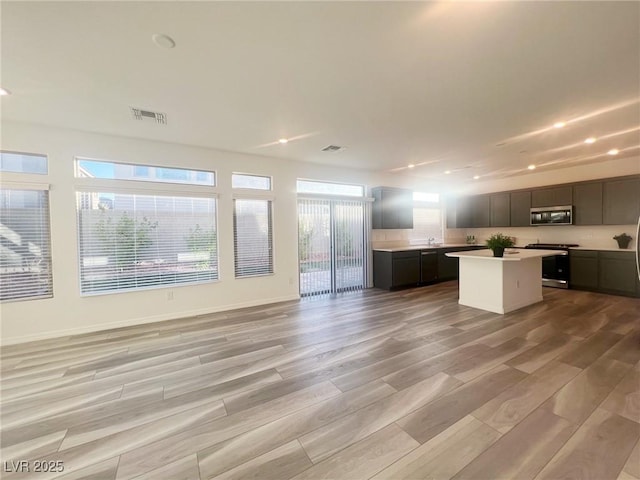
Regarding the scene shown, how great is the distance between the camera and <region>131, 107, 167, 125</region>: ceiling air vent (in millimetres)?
3042

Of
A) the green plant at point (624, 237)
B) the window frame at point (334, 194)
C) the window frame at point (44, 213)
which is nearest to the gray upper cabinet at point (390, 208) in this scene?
the window frame at point (334, 194)

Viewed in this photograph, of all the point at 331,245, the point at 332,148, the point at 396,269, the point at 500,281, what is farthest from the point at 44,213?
the point at 500,281

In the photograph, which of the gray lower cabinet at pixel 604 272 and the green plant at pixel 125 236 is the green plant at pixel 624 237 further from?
the green plant at pixel 125 236

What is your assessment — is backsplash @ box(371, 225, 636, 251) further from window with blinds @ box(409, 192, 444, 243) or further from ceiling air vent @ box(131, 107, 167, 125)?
ceiling air vent @ box(131, 107, 167, 125)

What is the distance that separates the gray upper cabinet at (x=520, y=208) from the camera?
646 centimetres

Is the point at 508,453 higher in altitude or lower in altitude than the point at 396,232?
lower

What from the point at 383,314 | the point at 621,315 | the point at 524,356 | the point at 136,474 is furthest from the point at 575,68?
the point at 136,474

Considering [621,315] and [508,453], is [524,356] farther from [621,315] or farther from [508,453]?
[621,315]

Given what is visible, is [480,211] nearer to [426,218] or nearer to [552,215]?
[426,218]

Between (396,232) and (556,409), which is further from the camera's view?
(396,232)

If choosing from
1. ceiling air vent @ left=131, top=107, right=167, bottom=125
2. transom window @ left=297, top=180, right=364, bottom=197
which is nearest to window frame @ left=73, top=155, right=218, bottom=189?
ceiling air vent @ left=131, top=107, right=167, bottom=125

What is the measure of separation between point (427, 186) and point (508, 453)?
6726 mm

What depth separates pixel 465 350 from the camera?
2908 millimetres

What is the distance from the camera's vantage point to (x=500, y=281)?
13.6 ft
